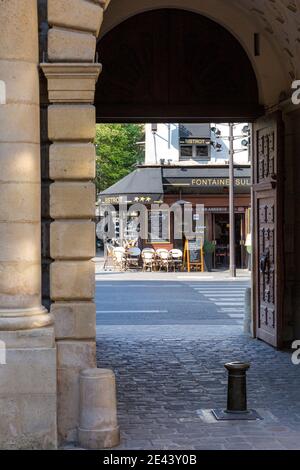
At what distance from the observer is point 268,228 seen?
14414mm

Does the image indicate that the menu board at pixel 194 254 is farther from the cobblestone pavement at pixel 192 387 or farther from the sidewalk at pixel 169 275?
the cobblestone pavement at pixel 192 387

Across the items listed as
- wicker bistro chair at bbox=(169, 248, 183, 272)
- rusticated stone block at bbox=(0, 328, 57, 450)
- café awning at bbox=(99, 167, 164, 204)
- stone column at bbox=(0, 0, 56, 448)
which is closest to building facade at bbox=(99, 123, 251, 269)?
café awning at bbox=(99, 167, 164, 204)

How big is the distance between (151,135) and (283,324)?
87.6 ft

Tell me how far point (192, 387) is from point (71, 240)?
3522 millimetres

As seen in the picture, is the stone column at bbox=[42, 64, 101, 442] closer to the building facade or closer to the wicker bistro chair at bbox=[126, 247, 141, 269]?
the building facade

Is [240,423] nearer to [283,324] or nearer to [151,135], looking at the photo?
[283,324]

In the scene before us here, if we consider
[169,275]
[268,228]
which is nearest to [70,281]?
[268,228]

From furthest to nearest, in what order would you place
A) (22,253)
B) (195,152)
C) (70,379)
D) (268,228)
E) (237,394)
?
(195,152), (268,228), (237,394), (70,379), (22,253)

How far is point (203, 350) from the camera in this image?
551 inches

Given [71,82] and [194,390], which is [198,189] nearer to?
[194,390]

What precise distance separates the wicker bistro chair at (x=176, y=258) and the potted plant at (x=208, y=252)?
3.54 feet

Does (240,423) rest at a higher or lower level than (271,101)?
lower

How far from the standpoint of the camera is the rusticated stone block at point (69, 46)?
8102mm
